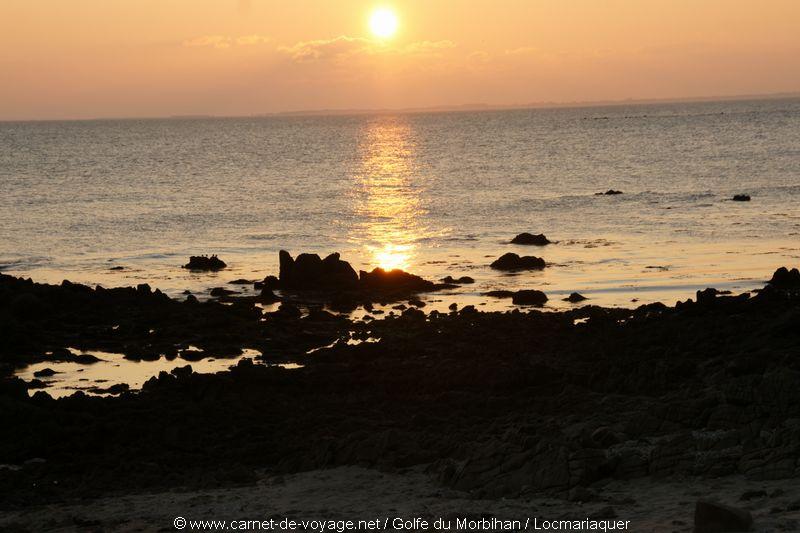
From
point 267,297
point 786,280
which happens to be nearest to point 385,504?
point 267,297

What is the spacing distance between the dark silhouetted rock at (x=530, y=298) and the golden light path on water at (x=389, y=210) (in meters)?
10.8

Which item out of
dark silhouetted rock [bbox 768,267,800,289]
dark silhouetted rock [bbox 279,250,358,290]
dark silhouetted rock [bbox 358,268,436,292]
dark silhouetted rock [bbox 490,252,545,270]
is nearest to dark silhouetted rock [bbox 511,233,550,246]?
dark silhouetted rock [bbox 490,252,545,270]

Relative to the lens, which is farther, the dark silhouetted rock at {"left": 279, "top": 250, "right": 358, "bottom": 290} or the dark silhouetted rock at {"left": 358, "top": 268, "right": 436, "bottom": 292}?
the dark silhouetted rock at {"left": 279, "top": 250, "right": 358, "bottom": 290}

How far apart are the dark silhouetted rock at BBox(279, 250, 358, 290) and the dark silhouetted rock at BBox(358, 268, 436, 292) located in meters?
0.62

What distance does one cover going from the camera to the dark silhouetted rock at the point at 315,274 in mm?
34719

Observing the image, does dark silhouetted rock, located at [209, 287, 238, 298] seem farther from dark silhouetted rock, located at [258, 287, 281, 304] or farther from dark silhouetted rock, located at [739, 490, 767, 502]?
dark silhouetted rock, located at [739, 490, 767, 502]

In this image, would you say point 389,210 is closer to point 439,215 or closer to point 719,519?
point 439,215

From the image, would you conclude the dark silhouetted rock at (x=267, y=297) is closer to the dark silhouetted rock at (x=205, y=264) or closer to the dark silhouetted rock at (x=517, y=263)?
the dark silhouetted rock at (x=205, y=264)

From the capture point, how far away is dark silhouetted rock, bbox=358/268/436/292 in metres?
33.6

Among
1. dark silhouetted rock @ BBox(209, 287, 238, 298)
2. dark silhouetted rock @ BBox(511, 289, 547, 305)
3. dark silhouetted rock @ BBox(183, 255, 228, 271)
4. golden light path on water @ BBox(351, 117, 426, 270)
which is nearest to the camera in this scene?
dark silhouetted rock @ BBox(511, 289, 547, 305)

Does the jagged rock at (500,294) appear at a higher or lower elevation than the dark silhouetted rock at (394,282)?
lower

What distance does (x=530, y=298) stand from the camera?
30.2 m

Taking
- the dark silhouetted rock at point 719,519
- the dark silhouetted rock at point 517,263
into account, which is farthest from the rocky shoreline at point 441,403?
the dark silhouetted rock at point 517,263

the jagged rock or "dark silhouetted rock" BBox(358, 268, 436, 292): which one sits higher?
"dark silhouetted rock" BBox(358, 268, 436, 292)
